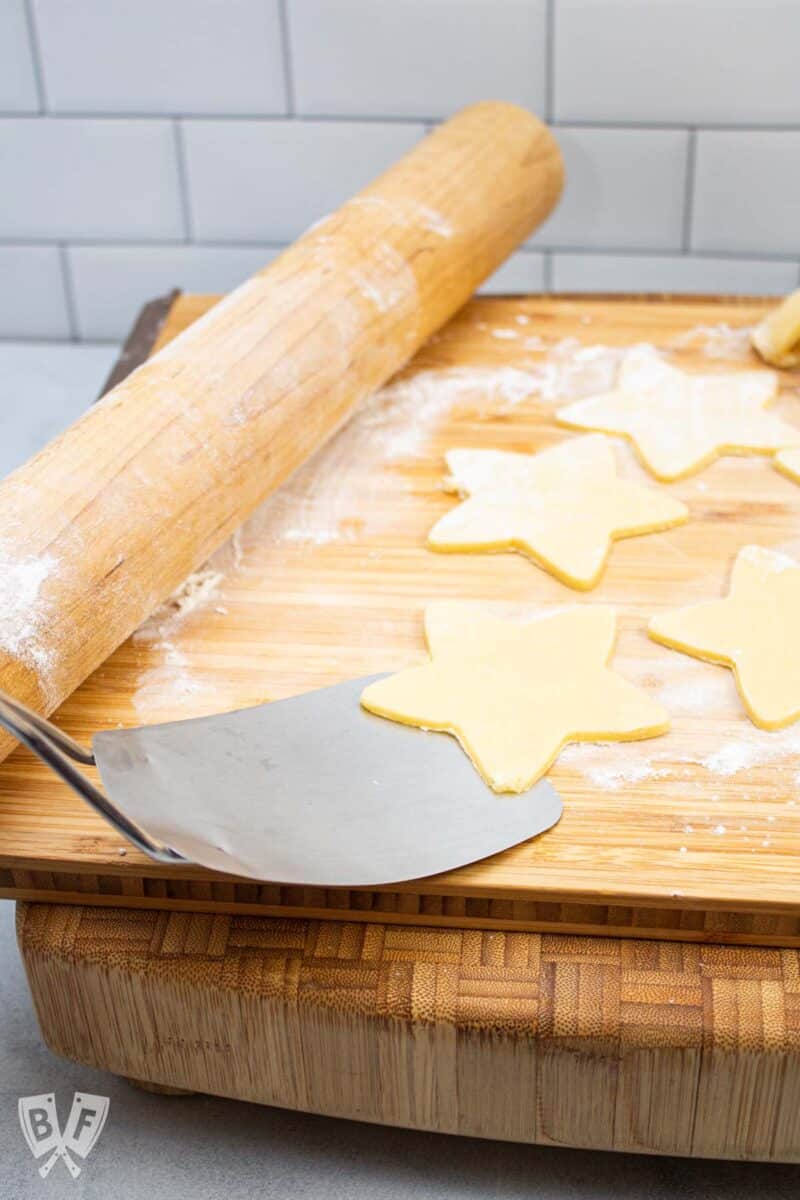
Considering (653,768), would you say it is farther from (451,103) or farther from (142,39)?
(142,39)

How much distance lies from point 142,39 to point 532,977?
109 cm

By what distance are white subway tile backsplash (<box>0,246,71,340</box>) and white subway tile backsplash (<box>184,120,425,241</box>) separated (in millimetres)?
187

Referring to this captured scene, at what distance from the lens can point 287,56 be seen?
132 centimetres

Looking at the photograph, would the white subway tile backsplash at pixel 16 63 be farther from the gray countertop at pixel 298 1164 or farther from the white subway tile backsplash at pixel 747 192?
the gray countertop at pixel 298 1164

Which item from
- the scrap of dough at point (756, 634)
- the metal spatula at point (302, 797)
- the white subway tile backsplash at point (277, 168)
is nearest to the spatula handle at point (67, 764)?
the metal spatula at point (302, 797)

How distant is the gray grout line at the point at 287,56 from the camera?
129 centimetres

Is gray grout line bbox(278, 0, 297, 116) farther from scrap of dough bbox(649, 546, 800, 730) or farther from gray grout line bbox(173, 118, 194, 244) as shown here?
scrap of dough bbox(649, 546, 800, 730)

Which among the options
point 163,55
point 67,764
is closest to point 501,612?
point 67,764

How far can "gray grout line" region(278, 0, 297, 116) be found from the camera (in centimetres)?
129

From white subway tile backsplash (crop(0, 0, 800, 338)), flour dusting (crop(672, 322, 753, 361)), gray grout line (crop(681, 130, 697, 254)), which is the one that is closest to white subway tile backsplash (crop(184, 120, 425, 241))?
white subway tile backsplash (crop(0, 0, 800, 338))

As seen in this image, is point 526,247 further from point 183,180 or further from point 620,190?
point 183,180

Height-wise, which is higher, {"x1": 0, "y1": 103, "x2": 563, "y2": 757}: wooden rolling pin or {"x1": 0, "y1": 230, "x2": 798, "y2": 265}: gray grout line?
{"x1": 0, "y1": 103, "x2": 563, "y2": 757}: wooden rolling pin

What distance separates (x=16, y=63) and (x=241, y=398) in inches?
27.6

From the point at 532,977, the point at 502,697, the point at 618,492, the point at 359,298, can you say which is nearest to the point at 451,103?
the point at 359,298
